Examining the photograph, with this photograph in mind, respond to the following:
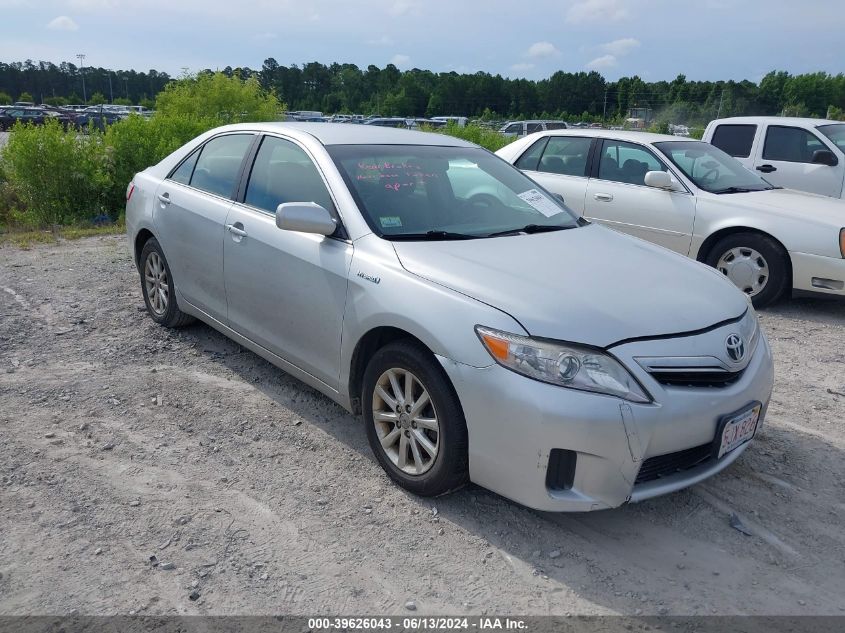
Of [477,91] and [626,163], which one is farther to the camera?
[477,91]

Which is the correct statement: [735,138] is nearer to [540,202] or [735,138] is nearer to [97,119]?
[540,202]

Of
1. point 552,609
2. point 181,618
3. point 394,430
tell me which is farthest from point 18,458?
point 552,609

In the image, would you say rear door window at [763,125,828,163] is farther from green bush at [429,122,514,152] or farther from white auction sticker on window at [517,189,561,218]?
white auction sticker on window at [517,189,561,218]

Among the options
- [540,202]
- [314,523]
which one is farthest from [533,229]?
[314,523]

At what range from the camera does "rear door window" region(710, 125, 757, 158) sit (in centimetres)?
980

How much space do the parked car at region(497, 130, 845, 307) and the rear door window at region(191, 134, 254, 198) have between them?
13.5ft

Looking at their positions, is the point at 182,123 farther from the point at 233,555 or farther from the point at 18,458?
the point at 233,555

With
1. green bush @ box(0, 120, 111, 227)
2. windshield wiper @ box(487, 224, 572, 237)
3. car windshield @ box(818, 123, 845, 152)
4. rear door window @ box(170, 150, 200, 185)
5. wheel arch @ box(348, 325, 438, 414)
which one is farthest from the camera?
green bush @ box(0, 120, 111, 227)

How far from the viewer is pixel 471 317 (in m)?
2.97

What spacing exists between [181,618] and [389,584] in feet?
2.51

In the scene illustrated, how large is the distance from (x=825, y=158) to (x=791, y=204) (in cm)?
323

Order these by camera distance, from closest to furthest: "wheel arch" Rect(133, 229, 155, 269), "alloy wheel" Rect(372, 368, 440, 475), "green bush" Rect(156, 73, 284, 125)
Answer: "alloy wheel" Rect(372, 368, 440, 475) → "wheel arch" Rect(133, 229, 155, 269) → "green bush" Rect(156, 73, 284, 125)

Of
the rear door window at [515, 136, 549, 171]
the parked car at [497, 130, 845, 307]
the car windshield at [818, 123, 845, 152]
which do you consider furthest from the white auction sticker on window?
the car windshield at [818, 123, 845, 152]

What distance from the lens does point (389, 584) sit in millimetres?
2773
